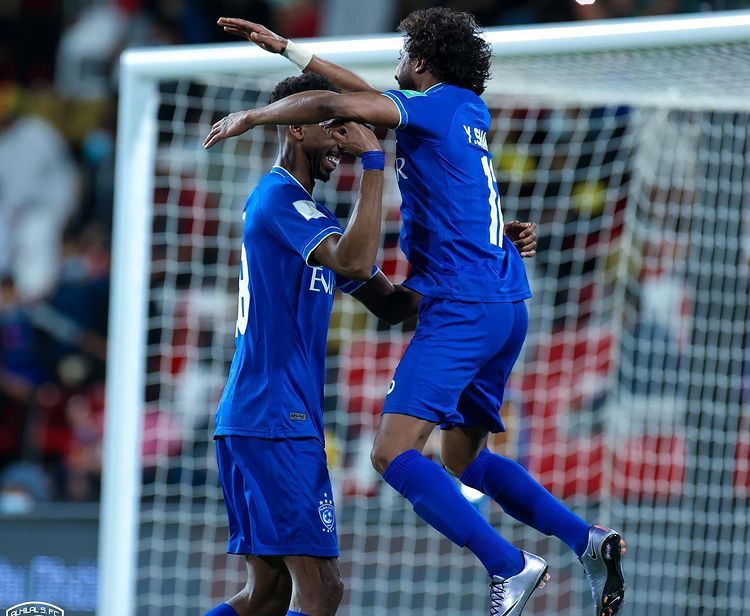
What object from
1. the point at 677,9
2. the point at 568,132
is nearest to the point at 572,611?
the point at 568,132

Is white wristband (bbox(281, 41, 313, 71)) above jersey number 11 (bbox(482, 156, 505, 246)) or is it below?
above

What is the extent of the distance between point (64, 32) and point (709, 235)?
5918 mm

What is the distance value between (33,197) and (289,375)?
6.12 meters

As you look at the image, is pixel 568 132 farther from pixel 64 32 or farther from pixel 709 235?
pixel 64 32

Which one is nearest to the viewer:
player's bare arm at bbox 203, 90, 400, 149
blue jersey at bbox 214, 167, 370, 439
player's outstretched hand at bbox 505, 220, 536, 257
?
player's bare arm at bbox 203, 90, 400, 149

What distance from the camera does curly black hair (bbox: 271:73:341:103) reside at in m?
3.62

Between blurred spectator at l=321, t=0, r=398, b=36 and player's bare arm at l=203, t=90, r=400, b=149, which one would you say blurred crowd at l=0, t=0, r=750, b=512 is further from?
player's bare arm at l=203, t=90, r=400, b=149

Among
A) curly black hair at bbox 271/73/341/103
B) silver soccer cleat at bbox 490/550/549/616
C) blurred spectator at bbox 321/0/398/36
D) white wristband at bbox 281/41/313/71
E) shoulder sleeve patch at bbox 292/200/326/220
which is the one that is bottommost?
silver soccer cleat at bbox 490/550/549/616

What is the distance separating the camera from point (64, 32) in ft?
33.0

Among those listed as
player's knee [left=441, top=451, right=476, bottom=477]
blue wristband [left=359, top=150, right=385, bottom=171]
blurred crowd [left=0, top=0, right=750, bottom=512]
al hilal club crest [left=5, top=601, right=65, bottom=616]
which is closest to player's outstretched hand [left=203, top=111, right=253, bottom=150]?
blue wristband [left=359, top=150, right=385, bottom=171]

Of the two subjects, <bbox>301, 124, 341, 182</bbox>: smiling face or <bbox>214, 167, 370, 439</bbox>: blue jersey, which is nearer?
<bbox>214, 167, 370, 439</bbox>: blue jersey

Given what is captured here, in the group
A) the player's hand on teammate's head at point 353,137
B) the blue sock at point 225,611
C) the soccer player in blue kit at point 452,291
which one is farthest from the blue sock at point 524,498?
the player's hand on teammate's head at point 353,137

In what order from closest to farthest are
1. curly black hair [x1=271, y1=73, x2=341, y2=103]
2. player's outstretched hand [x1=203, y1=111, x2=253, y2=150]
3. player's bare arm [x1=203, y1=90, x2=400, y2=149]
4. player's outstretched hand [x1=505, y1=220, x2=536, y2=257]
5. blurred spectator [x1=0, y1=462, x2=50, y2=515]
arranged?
player's bare arm [x1=203, y1=90, x2=400, y2=149] → player's outstretched hand [x1=203, y1=111, x2=253, y2=150] → curly black hair [x1=271, y1=73, x2=341, y2=103] → player's outstretched hand [x1=505, y1=220, x2=536, y2=257] → blurred spectator [x1=0, y1=462, x2=50, y2=515]

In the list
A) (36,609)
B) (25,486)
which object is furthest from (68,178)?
(36,609)
